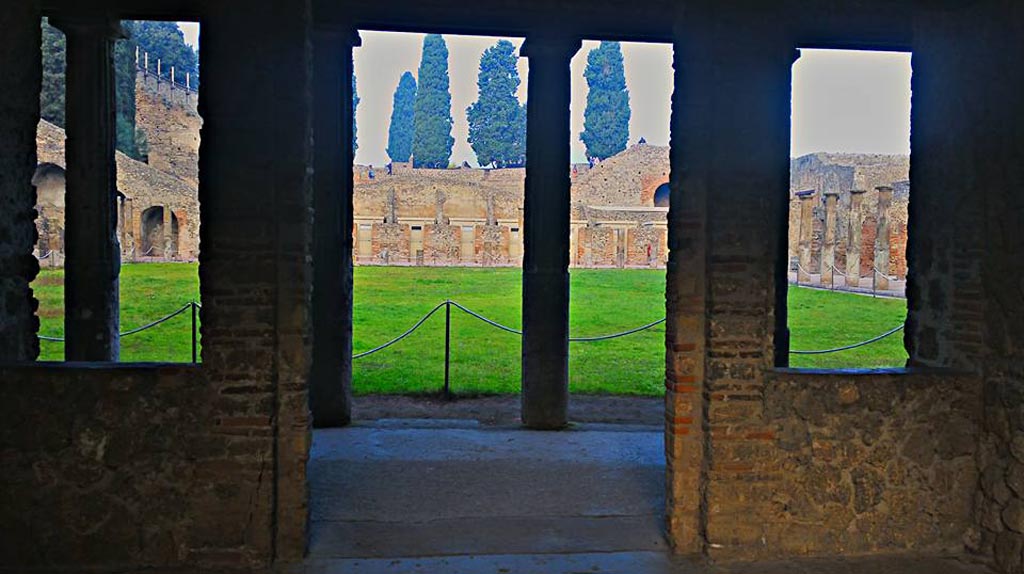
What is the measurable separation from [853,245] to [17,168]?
27.3 meters

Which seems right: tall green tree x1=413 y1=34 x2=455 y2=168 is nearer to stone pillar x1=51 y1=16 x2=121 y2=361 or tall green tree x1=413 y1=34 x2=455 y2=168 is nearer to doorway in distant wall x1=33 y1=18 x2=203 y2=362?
doorway in distant wall x1=33 y1=18 x2=203 y2=362

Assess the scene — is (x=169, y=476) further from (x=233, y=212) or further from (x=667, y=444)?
(x=667, y=444)

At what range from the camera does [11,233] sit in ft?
14.2

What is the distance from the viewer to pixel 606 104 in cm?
4966

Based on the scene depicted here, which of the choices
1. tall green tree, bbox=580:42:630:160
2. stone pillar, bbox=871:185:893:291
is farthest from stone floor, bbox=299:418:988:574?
tall green tree, bbox=580:42:630:160

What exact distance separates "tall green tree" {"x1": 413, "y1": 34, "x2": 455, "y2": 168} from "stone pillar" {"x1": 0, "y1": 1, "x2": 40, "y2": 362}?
4549cm

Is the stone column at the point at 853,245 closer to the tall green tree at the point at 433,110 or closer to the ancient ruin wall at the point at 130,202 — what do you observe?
the ancient ruin wall at the point at 130,202

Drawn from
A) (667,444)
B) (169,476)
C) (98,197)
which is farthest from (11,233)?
(667,444)

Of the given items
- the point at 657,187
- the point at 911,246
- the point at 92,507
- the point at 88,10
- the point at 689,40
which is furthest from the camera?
the point at 657,187

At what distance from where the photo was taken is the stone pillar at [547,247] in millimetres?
7316

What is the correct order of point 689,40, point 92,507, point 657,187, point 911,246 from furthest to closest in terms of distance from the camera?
point 657,187, point 911,246, point 689,40, point 92,507

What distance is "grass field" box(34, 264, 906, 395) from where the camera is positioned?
401 inches

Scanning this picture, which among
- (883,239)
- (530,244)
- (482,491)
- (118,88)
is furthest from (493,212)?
(482,491)

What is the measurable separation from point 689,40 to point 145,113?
49331mm
